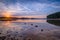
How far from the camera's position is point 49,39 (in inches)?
418

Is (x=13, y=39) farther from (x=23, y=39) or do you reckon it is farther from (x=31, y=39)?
(x=31, y=39)

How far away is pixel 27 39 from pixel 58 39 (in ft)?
8.56

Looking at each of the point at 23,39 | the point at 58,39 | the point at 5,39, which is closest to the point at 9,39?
the point at 5,39

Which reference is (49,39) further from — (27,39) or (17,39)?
(17,39)

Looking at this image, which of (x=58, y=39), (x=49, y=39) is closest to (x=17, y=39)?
(x=49, y=39)

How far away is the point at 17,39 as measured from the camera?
35.0 feet

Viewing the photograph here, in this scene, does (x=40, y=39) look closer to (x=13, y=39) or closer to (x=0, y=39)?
(x=13, y=39)

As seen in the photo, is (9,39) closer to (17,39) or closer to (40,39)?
(17,39)

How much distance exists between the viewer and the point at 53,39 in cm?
1058

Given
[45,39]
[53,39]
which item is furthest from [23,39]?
[53,39]

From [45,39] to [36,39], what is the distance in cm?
76

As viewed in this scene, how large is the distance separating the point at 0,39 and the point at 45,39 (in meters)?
3.78

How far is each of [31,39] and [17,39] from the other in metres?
1.19

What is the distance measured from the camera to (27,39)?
10750 millimetres
